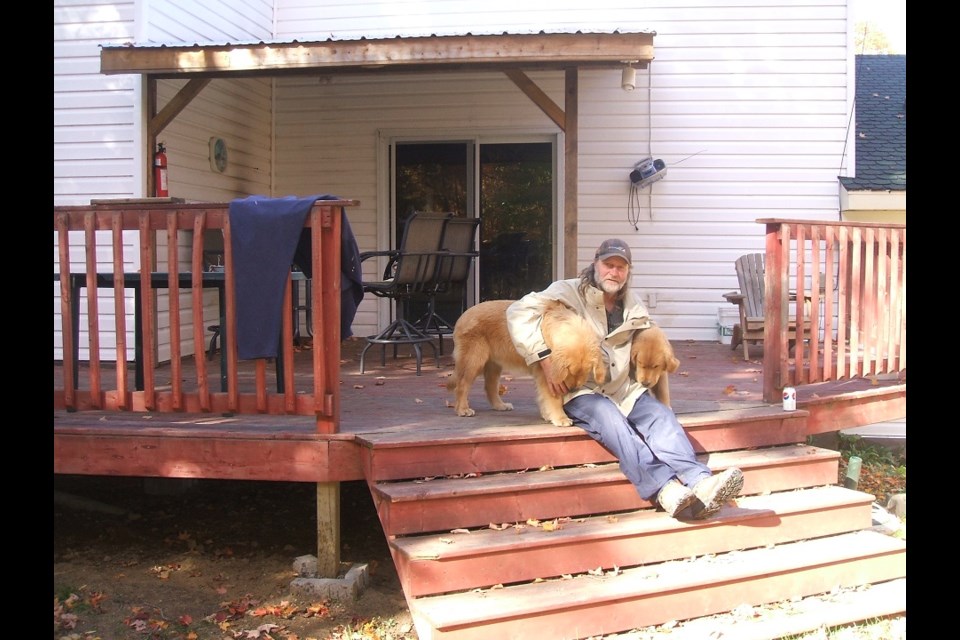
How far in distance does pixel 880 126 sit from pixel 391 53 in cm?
739

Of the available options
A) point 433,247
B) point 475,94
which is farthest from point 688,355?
point 475,94

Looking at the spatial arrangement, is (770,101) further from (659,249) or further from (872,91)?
(872,91)

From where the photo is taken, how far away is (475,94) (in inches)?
384

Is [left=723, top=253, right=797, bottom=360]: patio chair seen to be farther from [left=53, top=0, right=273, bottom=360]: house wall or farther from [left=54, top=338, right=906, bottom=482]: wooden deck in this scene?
[left=53, top=0, right=273, bottom=360]: house wall

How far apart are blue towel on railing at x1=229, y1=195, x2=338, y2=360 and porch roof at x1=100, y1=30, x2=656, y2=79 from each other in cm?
325

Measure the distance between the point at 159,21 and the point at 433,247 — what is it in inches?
124

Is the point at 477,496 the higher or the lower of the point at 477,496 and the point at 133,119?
the lower

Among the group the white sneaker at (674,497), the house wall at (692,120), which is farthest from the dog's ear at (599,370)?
the house wall at (692,120)

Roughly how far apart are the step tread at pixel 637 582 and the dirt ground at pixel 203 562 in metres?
0.50

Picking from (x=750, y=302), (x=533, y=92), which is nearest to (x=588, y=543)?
(x=533, y=92)

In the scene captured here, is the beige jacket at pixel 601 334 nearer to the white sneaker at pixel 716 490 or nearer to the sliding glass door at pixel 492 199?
the white sneaker at pixel 716 490

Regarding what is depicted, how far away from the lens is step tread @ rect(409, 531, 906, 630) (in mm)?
3568
